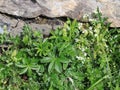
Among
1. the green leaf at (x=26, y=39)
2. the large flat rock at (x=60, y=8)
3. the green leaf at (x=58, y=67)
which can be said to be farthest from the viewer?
the large flat rock at (x=60, y=8)

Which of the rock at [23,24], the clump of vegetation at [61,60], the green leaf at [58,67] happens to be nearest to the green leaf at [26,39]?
the clump of vegetation at [61,60]

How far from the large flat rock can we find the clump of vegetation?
0.23 metres

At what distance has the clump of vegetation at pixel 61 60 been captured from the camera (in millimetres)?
5184

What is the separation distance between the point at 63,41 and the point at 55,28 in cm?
37

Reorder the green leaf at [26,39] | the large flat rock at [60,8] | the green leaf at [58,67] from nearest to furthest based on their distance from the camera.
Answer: the green leaf at [58,67]
the green leaf at [26,39]
the large flat rock at [60,8]

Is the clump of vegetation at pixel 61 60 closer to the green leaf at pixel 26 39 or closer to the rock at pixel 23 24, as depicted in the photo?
the green leaf at pixel 26 39

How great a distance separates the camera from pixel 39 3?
5.61 meters

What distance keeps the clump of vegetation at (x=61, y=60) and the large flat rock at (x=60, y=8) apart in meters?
0.23

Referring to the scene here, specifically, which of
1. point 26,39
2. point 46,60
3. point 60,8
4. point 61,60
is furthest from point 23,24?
point 61,60

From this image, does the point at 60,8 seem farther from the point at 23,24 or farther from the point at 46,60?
the point at 46,60

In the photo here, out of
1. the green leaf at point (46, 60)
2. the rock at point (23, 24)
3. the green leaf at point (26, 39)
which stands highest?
the rock at point (23, 24)

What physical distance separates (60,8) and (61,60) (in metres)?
0.93

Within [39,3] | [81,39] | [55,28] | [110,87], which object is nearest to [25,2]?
[39,3]

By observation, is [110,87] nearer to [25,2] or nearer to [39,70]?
[39,70]
